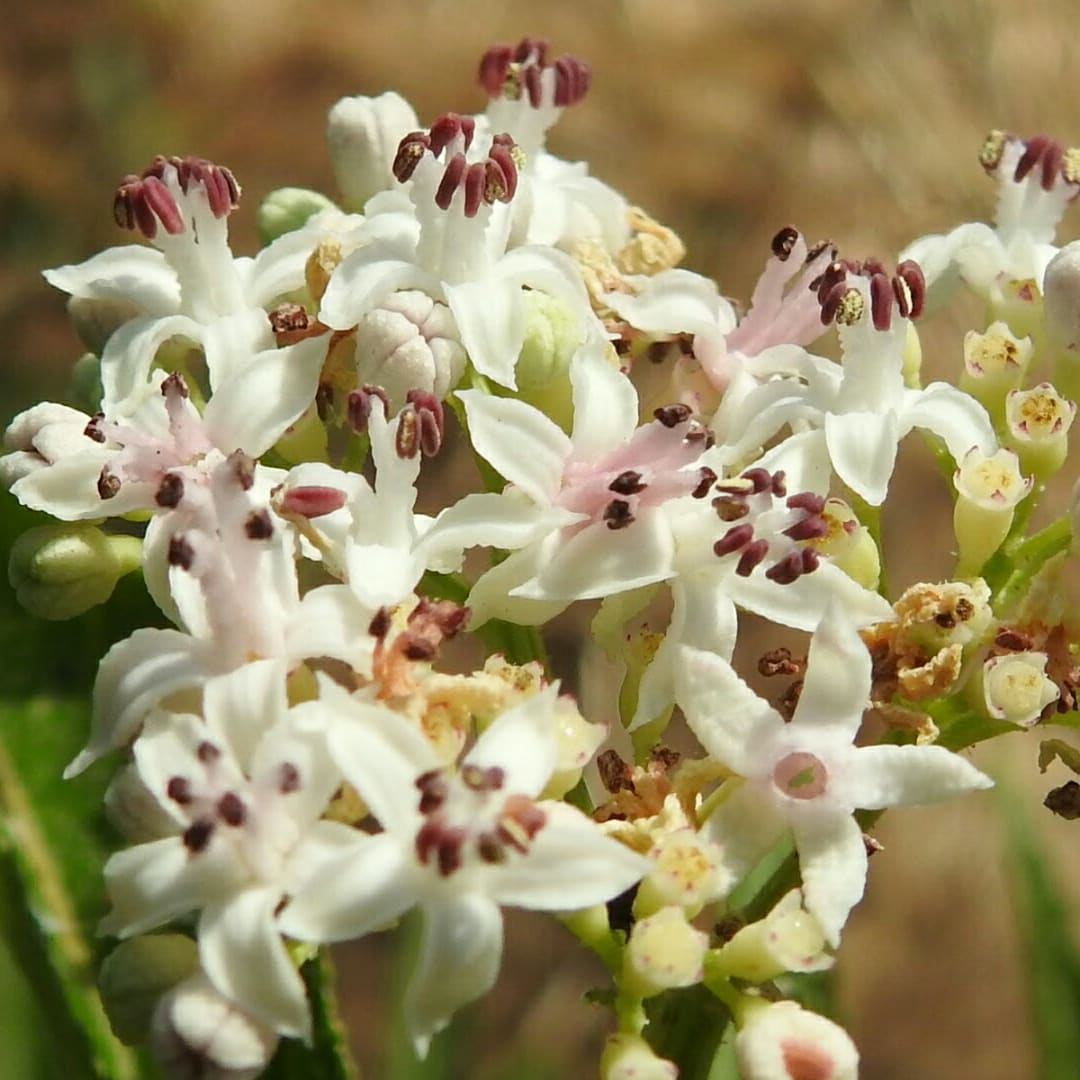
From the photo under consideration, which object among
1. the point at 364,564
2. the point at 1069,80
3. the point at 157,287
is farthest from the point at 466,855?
the point at 1069,80

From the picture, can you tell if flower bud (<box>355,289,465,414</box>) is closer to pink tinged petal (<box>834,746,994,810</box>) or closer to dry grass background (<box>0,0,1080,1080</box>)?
pink tinged petal (<box>834,746,994,810</box>)

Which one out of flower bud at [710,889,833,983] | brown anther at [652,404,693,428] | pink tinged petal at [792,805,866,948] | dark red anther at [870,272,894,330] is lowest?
flower bud at [710,889,833,983]

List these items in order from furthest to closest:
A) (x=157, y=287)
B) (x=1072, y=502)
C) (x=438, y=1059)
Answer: (x=438, y=1059)
(x=157, y=287)
(x=1072, y=502)

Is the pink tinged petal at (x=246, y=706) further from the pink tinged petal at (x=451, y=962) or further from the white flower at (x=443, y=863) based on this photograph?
the pink tinged petal at (x=451, y=962)

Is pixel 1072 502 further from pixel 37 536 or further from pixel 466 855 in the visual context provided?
pixel 37 536

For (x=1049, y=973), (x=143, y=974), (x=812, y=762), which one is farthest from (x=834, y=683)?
(x=1049, y=973)

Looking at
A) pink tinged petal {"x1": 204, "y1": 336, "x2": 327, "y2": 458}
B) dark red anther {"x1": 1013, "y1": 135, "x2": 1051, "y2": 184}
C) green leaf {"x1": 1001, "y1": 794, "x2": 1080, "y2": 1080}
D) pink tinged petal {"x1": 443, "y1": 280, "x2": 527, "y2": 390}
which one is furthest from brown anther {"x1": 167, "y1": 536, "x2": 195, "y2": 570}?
green leaf {"x1": 1001, "y1": 794, "x2": 1080, "y2": 1080}
